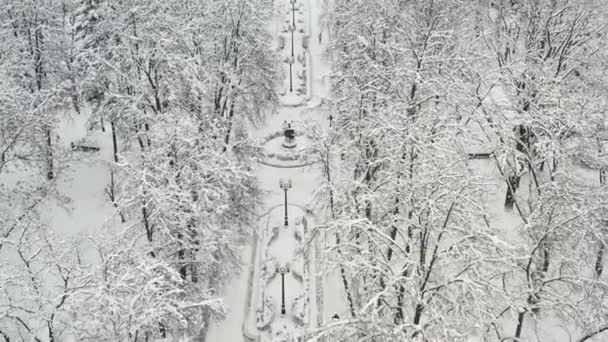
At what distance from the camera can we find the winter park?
57.9 feet

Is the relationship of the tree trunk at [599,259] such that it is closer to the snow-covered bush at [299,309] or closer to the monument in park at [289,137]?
the snow-covered bush at [299,309]

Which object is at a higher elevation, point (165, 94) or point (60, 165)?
point (165, 94)

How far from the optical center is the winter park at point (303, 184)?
17.7m

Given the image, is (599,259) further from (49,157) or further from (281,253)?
(49,157)

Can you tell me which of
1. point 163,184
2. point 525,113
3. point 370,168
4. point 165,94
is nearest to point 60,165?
point 165,94

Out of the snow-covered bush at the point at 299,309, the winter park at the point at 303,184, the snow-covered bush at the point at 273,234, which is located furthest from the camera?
the snow-covered bush at the point at 273,234

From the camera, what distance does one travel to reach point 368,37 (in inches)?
1046

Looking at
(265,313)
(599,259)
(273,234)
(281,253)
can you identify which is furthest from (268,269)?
(599,259)

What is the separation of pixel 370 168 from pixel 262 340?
8.06m

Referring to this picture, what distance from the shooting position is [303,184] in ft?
106

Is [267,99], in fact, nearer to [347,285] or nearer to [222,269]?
[222,269]

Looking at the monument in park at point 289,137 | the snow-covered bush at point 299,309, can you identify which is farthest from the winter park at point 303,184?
the monument in park at point 289,137

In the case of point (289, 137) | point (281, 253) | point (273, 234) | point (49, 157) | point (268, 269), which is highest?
point (49, 157)

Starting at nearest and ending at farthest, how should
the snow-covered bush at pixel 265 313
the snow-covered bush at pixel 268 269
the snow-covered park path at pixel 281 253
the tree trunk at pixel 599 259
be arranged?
the tree trunk at pixel 599 259
the snow-covered bush at pixel 265 313
the snow-covered park path at pixel 281 253
the snow-covered bush at pixel 268 269
